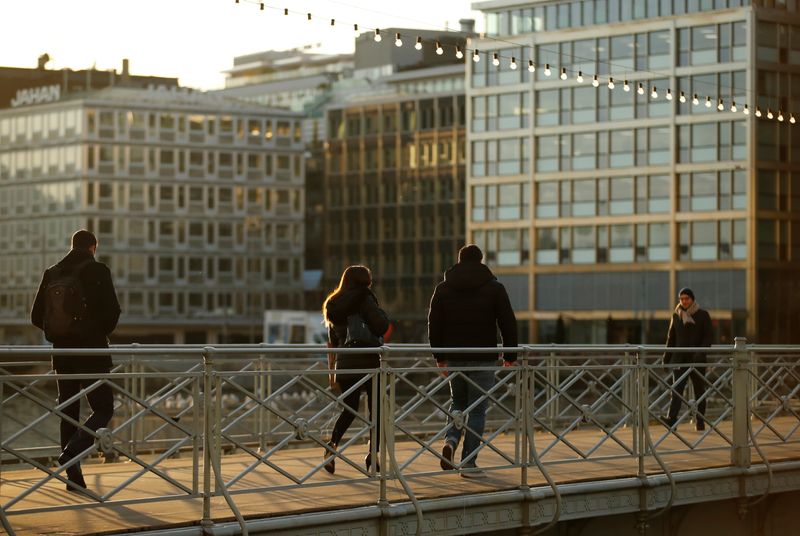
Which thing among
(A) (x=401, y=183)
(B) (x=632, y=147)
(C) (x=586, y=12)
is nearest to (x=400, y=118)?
(A) (x=401, y=183)

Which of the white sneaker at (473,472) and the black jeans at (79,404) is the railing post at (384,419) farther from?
the black jeans at (79,404)

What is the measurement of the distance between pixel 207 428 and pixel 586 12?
280 feet

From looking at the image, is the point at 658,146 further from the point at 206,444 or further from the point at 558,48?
the point at 206,444

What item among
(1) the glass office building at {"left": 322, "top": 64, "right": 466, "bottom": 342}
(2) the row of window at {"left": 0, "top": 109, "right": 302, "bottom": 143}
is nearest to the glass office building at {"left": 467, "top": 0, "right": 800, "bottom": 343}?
(1) the glass office building at {"left": 322, "top": 64, "right": 466, "bottom": 342}

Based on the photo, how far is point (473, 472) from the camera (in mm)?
14070

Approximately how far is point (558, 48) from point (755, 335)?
60.3 feet

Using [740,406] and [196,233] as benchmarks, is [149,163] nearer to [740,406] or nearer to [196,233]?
[196,233]

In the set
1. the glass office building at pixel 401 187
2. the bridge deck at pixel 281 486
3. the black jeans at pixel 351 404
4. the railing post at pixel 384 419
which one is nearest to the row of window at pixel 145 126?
the glass office building at pixel 401 187

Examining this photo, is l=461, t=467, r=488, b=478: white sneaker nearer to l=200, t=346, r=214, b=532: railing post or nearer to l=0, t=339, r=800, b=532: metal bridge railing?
l=0, t=339, r=800, b=532: metal bridge railing

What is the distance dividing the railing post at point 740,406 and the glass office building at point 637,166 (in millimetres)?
68609

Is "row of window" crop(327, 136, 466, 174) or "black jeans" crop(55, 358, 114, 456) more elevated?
"row of window" crop(327, 136, 466, 174)

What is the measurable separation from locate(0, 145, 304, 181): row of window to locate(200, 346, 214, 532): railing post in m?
115

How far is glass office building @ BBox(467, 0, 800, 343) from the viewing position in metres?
88.6

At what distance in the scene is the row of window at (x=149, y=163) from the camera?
125125 millimetres
